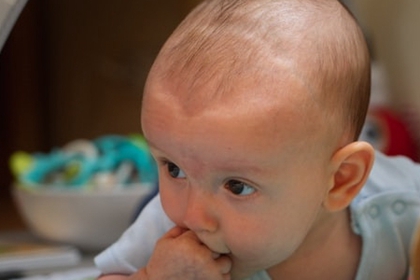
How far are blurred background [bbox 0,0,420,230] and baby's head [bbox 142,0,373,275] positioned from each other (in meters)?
1.09

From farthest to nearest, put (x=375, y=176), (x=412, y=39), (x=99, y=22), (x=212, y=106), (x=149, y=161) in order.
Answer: (x=99, y=22)
(x=412, y=39)
(x=149, y=161)
(x=375, y=176)
(x=212, y=106)

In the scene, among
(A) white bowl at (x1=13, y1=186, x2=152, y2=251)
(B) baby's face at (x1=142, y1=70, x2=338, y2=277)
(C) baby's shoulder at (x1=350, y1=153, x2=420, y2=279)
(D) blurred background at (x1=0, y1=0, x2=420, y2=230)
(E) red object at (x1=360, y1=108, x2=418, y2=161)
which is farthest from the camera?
(D) blurred background at (x1=0, y1=0, x2=420, y2=230)

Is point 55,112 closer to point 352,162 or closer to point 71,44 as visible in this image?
point 71,44

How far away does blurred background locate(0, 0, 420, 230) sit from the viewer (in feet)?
5.86

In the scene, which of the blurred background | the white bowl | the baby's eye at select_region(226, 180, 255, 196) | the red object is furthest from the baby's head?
the blurred background

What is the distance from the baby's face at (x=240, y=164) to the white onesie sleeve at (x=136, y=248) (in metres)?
0.13

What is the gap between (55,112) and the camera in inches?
75.9

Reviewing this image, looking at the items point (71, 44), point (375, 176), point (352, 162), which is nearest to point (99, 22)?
point (71, 44)

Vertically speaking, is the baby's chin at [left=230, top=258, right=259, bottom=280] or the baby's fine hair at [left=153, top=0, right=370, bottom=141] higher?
the baby's fine hair at [left=153, top=0, right=370, bottom=141]

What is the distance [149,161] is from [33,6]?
2.85 feet

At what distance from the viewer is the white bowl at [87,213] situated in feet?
3.52

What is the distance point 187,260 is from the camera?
581 mm

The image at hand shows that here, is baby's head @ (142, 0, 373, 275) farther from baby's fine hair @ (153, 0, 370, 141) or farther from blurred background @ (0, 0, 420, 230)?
blurred background @ (0, 0, 420, 230)

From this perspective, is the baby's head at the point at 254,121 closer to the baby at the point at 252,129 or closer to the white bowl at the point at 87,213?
the baby at the point at 252,129
